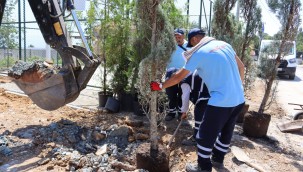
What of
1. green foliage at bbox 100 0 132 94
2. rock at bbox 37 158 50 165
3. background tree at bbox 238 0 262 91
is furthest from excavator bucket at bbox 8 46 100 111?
background tree at bbox 238 0 262 91

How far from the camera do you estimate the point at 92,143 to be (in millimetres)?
4793

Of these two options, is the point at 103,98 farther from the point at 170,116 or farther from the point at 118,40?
the point at 170,116

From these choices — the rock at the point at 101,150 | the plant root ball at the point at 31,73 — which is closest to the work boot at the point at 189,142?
the rock at the point at 101,150

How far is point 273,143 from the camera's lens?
547cm

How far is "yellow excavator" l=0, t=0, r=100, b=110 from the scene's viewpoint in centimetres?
445

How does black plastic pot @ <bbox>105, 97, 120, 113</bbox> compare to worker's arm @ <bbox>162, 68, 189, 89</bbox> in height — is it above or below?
below

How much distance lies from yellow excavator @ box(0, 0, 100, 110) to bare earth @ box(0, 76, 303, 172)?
0.69 m

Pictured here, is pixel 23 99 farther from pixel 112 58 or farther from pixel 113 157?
pixel 113 157

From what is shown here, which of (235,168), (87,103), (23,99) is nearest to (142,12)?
(235,168)

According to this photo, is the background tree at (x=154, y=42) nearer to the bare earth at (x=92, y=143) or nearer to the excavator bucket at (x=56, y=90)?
the bare earth at (x=92, y=143)

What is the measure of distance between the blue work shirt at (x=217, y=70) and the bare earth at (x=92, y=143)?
3.64 feet

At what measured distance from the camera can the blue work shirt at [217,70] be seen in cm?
330

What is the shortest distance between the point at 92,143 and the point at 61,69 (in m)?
1.27

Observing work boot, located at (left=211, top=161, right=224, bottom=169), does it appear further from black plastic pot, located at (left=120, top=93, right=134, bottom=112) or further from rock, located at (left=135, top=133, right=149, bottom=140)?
black plastic pot, located at (left=120, top=93, right=134, bottom=112)
